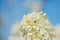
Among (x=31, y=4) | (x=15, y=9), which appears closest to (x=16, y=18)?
(x=15, y=9)

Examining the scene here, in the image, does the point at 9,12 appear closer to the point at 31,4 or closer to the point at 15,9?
the point at 15,9

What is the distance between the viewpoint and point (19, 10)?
5.43ft

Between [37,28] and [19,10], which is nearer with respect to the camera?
[37,28]

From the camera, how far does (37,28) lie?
153cm

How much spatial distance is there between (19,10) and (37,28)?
30 centimetres

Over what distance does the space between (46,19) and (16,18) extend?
0.33m

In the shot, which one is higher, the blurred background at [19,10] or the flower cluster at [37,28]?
the blurred background at [19,10]

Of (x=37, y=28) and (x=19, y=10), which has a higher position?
(x=19, y=10)

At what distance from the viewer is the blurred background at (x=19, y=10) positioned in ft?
5.30

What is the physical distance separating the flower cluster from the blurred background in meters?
0.07

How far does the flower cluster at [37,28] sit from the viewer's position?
60.1 inches

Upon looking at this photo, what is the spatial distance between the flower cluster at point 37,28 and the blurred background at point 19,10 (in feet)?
0.24

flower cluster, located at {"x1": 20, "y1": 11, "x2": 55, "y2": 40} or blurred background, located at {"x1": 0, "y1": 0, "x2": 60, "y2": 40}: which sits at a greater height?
blurred background, located at {"x1": 0, "y1": 0, "x2": 60, "y2": 40}

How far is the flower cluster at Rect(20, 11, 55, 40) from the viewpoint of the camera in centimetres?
153
